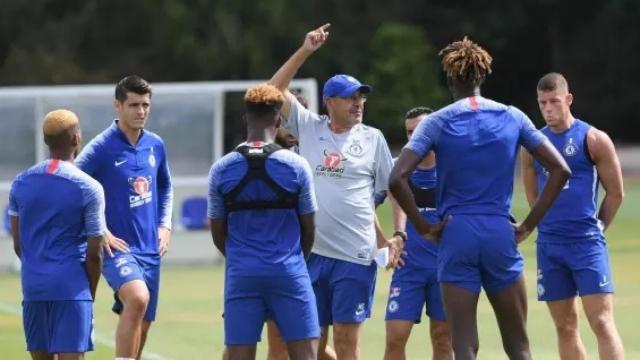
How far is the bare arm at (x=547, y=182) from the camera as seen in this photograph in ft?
31.2

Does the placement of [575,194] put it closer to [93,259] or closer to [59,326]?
[93,259]

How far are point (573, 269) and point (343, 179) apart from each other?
1.74 m

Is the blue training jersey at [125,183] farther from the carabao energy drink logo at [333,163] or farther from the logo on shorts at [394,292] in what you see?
the logo on shorts at [394,292]

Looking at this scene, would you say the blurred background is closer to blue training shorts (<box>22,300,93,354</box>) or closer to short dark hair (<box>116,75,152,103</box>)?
short dark hair (<box>116,75,152,103</box>)

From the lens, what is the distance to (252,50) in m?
54.5

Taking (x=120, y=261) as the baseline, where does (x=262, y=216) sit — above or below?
above

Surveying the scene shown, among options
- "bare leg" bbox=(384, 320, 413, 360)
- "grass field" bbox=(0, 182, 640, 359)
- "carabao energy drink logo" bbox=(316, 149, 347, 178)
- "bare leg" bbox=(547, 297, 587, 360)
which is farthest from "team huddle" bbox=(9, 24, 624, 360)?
"grass field" bbox=(0, 182, 640, 359)

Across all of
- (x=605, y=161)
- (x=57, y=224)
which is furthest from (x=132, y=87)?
(x=605, y=161)

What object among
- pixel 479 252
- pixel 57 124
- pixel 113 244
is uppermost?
pixel 57 124

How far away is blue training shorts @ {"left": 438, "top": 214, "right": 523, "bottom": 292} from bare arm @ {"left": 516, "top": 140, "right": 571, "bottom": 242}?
112 mm

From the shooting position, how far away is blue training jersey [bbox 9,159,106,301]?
9508mm

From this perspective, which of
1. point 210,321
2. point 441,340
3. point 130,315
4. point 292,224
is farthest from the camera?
point 210,321

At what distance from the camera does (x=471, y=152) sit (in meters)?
9.41

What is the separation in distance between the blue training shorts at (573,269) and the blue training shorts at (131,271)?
2.78m
